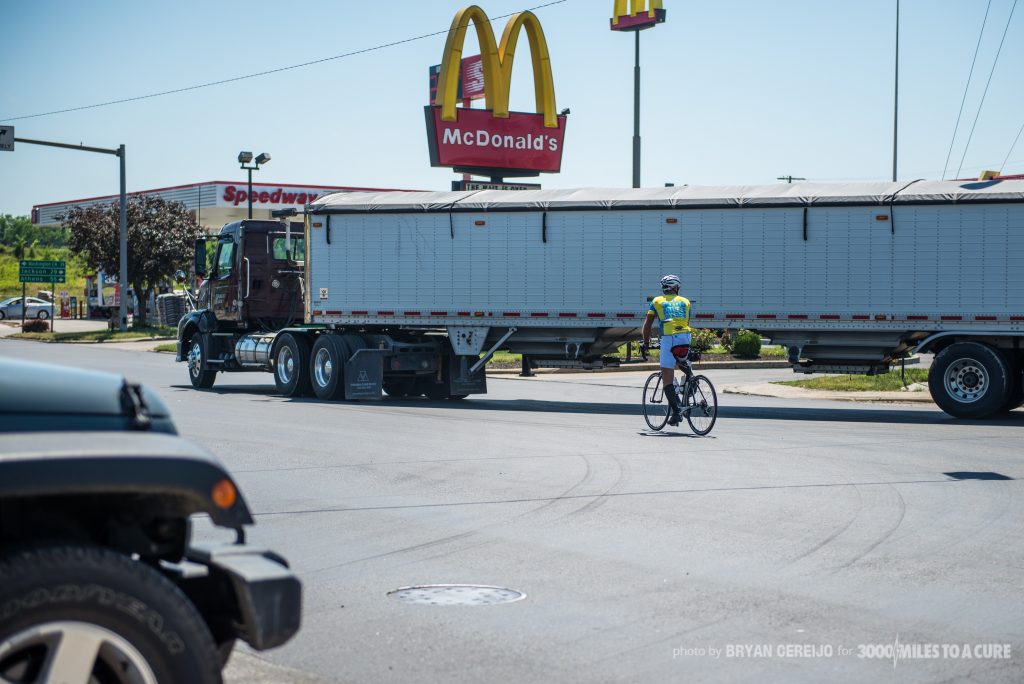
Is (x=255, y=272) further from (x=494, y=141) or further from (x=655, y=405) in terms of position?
(x=494, y=141)

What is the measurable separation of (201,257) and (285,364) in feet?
11.4

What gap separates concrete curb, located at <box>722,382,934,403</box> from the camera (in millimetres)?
23192

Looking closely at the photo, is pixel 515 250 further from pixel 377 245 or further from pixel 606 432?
pixel 606 432

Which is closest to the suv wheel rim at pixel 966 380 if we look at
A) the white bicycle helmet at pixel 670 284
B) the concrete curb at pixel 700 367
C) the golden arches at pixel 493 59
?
the white bicycle helmet at pixel 670 284

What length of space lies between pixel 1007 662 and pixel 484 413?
1432 centimetres

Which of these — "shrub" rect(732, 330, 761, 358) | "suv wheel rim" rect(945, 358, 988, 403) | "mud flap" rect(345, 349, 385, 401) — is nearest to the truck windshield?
"mud flap" rect(345, 349, 385, 401)

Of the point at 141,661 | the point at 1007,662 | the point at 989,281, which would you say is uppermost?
the point at 989,281

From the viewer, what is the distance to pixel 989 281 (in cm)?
1966

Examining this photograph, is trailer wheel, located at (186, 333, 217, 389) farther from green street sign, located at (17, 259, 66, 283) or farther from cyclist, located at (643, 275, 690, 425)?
green street sign, located at (17, 259, 66, 283)

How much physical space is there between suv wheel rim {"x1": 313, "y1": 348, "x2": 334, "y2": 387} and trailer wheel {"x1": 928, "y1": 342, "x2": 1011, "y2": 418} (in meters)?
10.2

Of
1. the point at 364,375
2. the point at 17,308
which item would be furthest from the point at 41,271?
the point at 364,375

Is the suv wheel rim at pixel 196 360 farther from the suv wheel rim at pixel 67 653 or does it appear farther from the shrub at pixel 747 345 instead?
the suv wheel rim at pixel 67 653

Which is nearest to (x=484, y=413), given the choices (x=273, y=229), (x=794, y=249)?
(x=794, y=249)

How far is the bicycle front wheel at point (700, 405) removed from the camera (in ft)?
52.6
